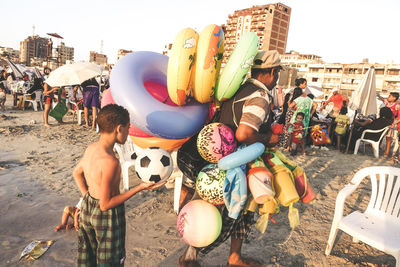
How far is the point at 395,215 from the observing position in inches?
113

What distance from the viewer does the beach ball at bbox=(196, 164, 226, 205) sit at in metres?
2.14

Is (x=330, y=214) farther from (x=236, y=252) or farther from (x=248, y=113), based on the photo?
(x=248, y=113)

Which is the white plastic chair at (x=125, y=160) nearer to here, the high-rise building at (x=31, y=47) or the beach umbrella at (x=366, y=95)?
the beach umbrella at (x=366, y=95)

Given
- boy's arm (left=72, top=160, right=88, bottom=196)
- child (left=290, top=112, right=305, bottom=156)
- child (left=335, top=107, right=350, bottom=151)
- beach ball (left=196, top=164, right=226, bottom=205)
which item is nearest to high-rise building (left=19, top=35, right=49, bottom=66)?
child (left=290, top=112, right=305, bottom=156)

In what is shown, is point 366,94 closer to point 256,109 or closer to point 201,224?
point 256,109

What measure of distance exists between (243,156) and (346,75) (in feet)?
186

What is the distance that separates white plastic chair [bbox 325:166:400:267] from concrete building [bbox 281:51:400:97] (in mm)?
41965

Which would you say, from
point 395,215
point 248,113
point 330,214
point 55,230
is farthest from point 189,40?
point 330,214

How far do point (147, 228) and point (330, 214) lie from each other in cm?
290

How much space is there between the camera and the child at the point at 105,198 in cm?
163

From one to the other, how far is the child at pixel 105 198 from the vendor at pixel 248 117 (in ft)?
3.01

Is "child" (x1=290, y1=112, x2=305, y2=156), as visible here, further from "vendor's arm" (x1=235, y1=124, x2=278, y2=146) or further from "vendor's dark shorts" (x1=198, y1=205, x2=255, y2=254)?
"vendor's arm" (x1=235, y1=124, x2=278, y2=146)

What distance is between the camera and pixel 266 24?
70938 mm

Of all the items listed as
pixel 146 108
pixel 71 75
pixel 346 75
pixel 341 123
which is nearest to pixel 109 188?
pixel 146 108
